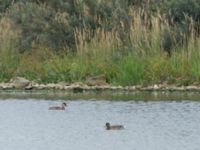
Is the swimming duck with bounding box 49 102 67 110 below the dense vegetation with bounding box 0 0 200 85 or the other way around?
below

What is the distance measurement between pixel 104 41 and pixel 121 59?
100cm

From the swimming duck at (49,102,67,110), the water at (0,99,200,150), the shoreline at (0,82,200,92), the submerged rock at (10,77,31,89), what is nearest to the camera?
the water at (0,99,200,150)

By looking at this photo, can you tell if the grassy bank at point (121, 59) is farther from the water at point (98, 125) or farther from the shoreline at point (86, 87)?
the water at point (98, 125)

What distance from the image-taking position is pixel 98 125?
21.4 metres

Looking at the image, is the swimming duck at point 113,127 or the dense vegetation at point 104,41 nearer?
the swimming duck at point 113,127

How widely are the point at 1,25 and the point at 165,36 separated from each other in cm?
613

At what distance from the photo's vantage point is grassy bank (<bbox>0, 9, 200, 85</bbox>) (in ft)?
90.4

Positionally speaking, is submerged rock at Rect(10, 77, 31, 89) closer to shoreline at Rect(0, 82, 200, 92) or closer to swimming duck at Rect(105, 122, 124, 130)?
shoreline at Rect(0, 82, 200, 92)

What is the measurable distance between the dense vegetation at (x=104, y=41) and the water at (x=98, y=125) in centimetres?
301

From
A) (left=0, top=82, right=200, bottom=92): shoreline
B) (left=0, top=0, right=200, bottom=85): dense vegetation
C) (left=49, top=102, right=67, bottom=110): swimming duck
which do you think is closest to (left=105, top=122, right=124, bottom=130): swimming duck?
(left=49, top=102, right=67, bottom=110): swimming duck

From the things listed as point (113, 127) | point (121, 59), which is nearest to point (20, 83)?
point (121, 59)

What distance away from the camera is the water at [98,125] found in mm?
18719

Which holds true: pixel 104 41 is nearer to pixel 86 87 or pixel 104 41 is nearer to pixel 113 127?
pixel 86 87

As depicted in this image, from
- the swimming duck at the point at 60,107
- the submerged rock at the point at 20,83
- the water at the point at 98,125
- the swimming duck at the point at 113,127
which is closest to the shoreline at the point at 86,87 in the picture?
the submerged rock at the point at 20,83
